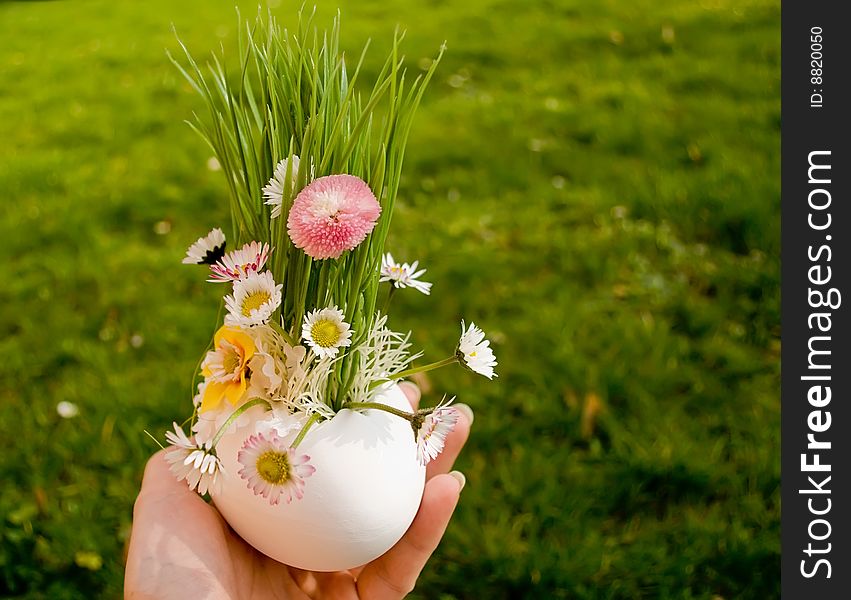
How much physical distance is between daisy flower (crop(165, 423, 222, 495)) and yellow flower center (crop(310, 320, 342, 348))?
0.63 ft

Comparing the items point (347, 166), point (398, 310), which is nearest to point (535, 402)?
point (398, 310)

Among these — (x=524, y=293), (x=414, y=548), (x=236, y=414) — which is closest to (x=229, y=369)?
(x=236, y=414)

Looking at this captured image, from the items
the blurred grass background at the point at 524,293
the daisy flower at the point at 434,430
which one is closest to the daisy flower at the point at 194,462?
the daisy flower at the point at 434,430

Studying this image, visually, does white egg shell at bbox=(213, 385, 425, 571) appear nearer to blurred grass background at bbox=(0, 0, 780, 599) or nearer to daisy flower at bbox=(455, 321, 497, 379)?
daisy flower at bbox=(455, 321, 497, 379)

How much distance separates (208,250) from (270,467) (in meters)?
0.32

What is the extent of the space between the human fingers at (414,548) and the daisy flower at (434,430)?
107 millimetres

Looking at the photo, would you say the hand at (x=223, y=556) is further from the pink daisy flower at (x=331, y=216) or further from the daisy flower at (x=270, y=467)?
the pink daisy flower at (x=331, y=216)

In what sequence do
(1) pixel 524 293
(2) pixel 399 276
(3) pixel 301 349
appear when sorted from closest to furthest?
(3) pixel 301 349
(2) pixel 399 276
(1) pixel 524 293

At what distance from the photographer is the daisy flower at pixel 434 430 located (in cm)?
107

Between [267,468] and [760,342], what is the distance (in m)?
1.74

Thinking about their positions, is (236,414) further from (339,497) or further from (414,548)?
(414,548)

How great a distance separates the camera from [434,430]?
110 cm

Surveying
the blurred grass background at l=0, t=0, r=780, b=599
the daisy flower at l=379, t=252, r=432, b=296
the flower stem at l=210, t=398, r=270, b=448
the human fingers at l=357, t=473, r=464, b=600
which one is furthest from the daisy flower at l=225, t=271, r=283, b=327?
the blurred grass background at l=0, t=0, r=780, b=599

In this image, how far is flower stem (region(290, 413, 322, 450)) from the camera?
1.03 metres
